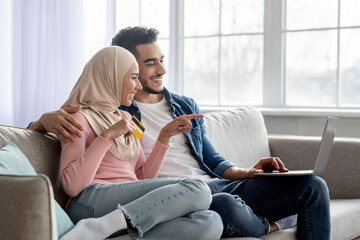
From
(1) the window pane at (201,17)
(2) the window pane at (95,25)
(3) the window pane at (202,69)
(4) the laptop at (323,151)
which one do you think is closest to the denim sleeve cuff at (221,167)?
(4) the laptop at (323,151)

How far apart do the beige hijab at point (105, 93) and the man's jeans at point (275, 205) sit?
393 mm

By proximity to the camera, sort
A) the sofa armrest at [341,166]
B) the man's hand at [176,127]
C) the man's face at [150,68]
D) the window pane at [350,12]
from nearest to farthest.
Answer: the man's hand at [176,127] < the man's face at [150,68] < the sofa armrest at [341,166] < the window pane at [350,12]

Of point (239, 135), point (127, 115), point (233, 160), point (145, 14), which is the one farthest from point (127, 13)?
point (127, 115)

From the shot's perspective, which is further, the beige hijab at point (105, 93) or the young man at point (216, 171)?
the beige hijab at point (105, 93)

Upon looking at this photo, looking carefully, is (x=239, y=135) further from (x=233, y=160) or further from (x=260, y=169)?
(x=260, y=169)

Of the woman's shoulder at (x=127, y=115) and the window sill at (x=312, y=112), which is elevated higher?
the woman's shoulder at (x=127, y=115)

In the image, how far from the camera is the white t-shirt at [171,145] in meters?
2.33

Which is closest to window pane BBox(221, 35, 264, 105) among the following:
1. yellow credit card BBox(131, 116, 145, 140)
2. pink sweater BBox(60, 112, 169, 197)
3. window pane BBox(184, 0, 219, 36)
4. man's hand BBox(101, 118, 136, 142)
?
window pane BBox(184, 0, 219, 36)

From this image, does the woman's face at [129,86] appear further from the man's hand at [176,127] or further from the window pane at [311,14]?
the window pane at [311,14]

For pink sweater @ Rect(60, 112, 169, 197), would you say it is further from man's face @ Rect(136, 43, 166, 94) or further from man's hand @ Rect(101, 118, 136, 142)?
man's face @ Rect(136, 43, 166, 94)

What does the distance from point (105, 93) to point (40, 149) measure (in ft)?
1.12

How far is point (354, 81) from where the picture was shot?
3.46 metres

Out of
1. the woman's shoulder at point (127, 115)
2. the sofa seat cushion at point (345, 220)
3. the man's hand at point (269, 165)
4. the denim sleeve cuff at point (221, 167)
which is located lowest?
the sofa seat cushion at point (345, 220)

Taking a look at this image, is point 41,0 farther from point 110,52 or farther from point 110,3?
point 110,52
